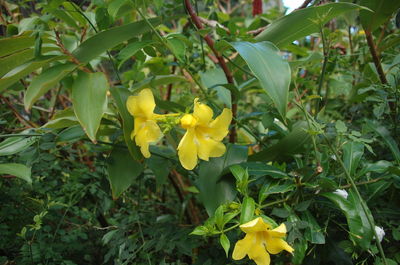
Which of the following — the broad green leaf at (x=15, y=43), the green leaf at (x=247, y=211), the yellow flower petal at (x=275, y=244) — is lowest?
the yellow flower petal at (x=275, y=244)

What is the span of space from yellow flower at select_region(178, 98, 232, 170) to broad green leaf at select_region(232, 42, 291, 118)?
0.32ft

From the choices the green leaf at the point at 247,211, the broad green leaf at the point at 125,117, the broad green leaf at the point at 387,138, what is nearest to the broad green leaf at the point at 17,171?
the broad green leaf at the point at 125,117

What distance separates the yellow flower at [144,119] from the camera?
28.1 inches

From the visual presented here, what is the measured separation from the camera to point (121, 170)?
874mm

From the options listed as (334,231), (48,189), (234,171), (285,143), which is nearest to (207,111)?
(234,171)

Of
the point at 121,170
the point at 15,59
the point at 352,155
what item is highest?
the point at 15,59

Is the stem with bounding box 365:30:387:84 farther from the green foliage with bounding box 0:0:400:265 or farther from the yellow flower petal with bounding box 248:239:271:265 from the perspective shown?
the yellow flower petal with bounding box 248:239:271:265

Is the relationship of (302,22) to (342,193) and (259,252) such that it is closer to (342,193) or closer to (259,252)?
(342,193)

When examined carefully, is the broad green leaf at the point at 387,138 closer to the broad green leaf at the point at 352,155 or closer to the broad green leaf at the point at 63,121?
the broad green leaf at the point at 352,155

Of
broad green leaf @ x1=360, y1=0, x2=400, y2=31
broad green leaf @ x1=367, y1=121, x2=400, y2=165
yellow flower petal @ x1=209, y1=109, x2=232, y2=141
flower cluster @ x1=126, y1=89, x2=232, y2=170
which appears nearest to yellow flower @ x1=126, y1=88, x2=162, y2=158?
flower cluster @ x1=126, y1=89, x2=232, y2=170

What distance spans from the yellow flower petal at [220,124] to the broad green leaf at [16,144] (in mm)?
436

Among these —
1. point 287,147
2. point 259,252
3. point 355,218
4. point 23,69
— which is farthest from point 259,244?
point 23,69

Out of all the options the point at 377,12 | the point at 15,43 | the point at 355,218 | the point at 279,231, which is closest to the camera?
the point at 279,231

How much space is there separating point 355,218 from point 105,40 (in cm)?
61
